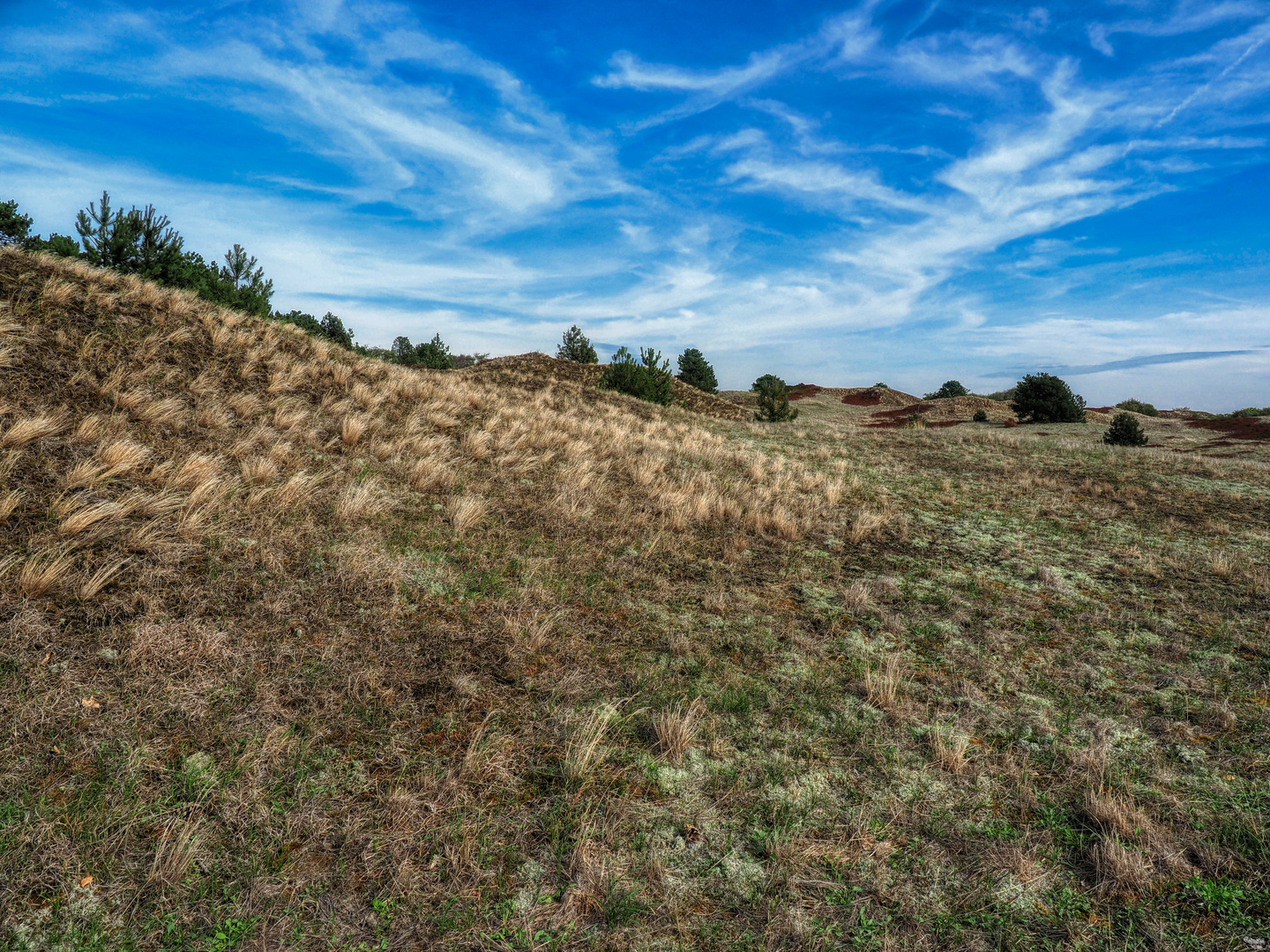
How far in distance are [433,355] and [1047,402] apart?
39945mm

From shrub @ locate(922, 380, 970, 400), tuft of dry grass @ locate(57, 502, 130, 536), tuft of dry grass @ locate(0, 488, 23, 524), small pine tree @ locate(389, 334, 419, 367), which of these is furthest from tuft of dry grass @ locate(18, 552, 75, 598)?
shrub @ locate(922, 380, 970, 400)

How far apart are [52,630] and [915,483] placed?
14413 millimetres

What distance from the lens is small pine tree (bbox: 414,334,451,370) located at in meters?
35.1

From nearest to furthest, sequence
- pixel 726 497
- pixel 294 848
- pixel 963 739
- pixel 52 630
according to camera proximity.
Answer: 1. pixel 294 848
2. pixel 52 630
3. pixel 963 739
4. pixel 726 497

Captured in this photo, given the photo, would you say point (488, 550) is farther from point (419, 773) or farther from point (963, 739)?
point (963, 739)

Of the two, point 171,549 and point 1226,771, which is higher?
point 171,549

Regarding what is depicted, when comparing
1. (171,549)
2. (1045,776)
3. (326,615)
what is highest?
(171,549)

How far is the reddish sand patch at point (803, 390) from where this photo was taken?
58.7 meters

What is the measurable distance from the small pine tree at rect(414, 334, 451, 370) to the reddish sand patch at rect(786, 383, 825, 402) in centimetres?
3584

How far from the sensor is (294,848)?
2643mm

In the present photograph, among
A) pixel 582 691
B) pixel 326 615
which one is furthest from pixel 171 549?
pixel 582 691

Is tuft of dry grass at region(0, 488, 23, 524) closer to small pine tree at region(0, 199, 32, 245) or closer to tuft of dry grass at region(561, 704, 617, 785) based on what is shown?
tuft of dry grass at region(561, 704, 617, 785)

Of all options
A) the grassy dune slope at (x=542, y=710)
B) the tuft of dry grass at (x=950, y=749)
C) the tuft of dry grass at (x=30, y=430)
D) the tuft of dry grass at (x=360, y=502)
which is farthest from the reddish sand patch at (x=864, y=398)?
the tuft of dry grass at (x=30, y=430)

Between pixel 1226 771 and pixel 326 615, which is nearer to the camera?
pixel 1226 771
